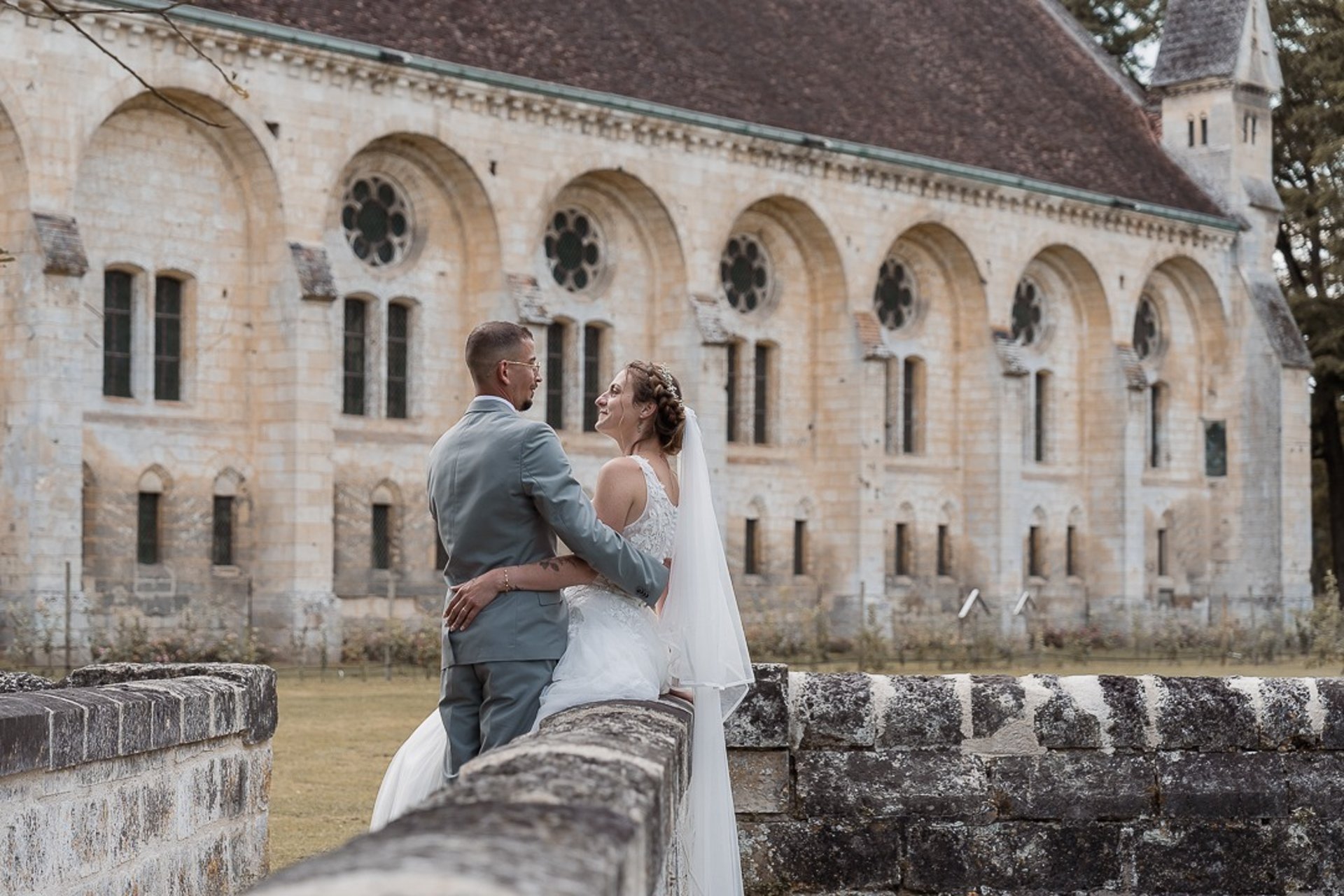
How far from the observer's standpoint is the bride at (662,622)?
701cm

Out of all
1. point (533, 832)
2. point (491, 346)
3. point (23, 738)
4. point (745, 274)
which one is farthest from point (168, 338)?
point (533, 832)

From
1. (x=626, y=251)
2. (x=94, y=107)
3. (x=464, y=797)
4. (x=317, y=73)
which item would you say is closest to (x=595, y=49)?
(x=626, y=251)

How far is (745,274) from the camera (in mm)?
39000

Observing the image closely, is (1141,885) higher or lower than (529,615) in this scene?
lower

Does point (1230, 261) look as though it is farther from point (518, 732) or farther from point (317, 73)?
point (518, 732)

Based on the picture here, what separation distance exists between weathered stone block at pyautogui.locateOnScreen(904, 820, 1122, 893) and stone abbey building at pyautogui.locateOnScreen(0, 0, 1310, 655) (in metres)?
20.2

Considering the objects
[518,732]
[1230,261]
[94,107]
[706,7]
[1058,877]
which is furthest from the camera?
[1230,261]

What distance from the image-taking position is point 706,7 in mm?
39469

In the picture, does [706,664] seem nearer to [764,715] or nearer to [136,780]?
[764,715]

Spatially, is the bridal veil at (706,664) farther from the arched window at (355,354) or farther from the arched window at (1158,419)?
the arched window at (1158,419)

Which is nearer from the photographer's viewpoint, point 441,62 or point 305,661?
point 305,661

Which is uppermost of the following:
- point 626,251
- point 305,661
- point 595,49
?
point 595,49

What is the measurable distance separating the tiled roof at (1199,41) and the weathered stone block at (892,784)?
41.3 metres

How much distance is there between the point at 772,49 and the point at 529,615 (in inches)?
1342
